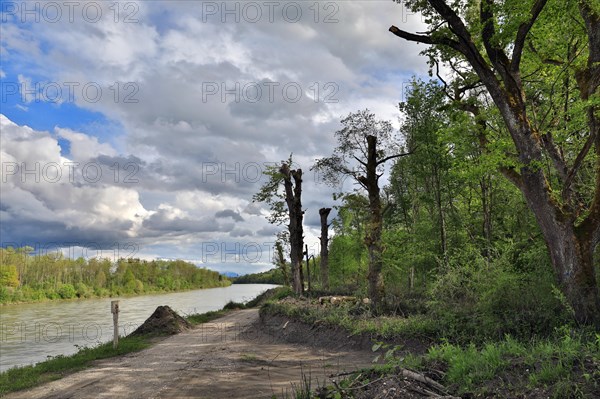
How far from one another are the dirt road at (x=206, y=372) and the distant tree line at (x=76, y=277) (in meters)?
71.1

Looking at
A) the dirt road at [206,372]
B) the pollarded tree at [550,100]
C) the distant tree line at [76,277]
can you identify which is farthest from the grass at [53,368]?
the distant tree line at [76,277]

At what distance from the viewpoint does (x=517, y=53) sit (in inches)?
462

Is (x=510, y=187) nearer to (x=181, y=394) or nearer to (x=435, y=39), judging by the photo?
(x=435, y=39)

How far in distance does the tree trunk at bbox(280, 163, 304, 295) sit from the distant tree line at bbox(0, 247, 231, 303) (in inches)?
2521

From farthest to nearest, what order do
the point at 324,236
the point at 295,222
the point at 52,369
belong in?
the point at 324,236 → the point at 295,222 → the point at 52,369

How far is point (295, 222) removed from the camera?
2833 centimetres

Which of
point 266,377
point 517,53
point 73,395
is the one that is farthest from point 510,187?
point 73,395

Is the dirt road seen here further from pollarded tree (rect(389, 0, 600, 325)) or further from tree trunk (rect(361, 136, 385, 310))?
pollarded tree (rect(389, 0, 600, 325))

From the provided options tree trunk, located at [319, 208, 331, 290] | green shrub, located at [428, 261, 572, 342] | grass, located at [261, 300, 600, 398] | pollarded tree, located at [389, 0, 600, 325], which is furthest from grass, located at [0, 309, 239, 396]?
tree trunk, located at [319, 208, 331, 290]

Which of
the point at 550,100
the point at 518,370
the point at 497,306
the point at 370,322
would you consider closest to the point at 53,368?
the point at 370,322

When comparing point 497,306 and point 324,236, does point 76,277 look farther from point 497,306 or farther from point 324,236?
point 497,306

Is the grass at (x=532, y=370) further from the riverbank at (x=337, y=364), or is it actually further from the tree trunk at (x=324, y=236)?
the tree trunk at (x=324, y=236)

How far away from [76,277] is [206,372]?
110057mm

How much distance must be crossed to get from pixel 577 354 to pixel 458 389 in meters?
1.83
